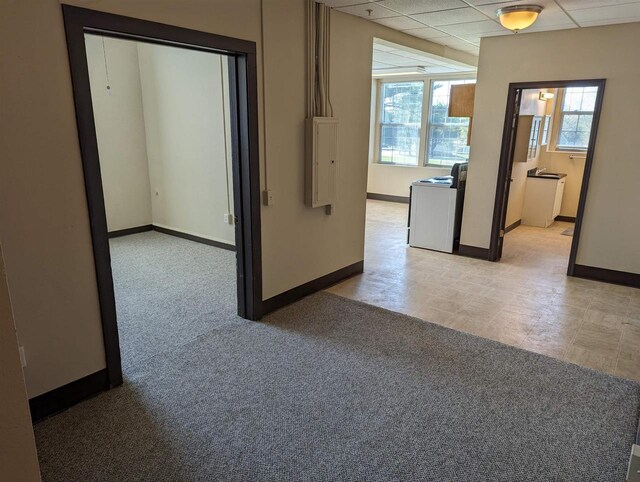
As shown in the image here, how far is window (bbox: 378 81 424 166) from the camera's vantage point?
8594 millimetres

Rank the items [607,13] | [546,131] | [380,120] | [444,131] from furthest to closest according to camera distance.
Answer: [380,120] < [444,131] < [546,131] < [607,13]

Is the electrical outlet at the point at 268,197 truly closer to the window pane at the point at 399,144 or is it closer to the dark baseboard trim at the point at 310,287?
the dark baseboard trim at the point at 310,287

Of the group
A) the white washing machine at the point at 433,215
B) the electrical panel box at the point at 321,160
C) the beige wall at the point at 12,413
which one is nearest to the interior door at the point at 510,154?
the white washing machine at the point at 433,215

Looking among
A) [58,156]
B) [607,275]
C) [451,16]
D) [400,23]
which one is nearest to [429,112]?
[400,23]

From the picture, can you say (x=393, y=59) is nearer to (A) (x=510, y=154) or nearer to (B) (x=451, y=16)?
(A) (x=510, y=154)

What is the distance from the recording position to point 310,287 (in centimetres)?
408

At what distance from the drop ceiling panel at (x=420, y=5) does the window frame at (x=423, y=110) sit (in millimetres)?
4584

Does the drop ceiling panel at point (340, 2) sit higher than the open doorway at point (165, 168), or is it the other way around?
the drop ceiling panel at point (340, 2)

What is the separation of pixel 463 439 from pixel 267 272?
6.40 feet

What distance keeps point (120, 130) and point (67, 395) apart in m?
4.28

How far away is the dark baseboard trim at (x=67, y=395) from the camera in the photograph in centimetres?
230

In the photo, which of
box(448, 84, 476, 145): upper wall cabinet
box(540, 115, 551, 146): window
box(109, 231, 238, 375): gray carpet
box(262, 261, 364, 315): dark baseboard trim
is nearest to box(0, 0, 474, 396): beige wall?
box(262, 261, 364, 315): dark baseboard trim

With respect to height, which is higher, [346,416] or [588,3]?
[588,3]

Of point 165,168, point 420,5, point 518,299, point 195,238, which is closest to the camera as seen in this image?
point 420,5
